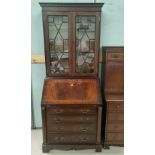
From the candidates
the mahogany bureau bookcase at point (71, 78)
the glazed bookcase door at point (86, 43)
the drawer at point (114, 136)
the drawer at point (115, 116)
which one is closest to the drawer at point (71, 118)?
the mahogany bureau bookcase at point (71, 78)

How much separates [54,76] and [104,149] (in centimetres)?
116

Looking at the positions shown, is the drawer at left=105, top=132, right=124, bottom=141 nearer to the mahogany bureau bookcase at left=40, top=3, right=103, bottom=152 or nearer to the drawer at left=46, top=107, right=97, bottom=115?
the mahogany bureau bookcase at left=40, top=3, right=103, bottom=152

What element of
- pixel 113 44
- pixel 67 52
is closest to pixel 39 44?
pixel 67 52

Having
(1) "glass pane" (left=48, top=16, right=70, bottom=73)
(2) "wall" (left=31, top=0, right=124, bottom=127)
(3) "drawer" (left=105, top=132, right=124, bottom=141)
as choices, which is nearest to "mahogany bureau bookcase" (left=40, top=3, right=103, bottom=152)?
(1) "glass pane" (left=48, top=16, right=70, bottom=73)

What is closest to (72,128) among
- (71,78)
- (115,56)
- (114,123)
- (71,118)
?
(71,118)

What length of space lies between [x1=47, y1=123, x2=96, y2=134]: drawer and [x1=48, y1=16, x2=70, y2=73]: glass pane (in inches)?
28.0

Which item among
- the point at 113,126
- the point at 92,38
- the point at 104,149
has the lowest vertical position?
the point at 104,149

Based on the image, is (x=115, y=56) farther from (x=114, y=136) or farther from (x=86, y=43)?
(x=114, y=136)

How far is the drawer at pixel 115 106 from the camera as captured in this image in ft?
8.99

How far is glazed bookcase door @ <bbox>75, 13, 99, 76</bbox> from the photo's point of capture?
2.77 meters
